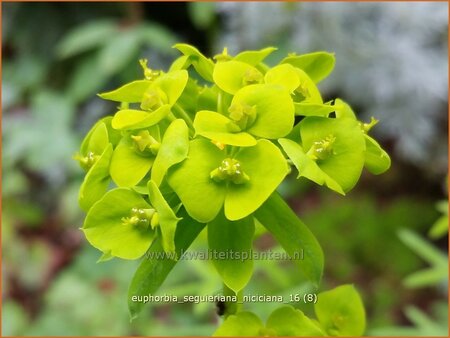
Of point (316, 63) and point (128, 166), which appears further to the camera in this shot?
point (316, 63)

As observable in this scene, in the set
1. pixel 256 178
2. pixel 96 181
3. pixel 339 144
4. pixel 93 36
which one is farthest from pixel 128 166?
pixel 93 36

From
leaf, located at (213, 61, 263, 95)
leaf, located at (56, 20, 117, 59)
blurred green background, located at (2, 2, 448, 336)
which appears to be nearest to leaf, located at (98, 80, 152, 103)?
leaf, located at (213, 61, 263, 95)

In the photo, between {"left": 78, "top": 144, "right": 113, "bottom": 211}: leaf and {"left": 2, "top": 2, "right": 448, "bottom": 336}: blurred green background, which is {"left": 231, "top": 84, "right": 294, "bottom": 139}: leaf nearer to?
{"left": 78, "top": 144, "right": 113, "bottom": 211}: leaf

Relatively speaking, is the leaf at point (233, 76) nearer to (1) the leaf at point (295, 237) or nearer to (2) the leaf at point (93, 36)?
(1) the leaf at point (295, 237)

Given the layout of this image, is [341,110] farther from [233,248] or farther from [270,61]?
[270,61]

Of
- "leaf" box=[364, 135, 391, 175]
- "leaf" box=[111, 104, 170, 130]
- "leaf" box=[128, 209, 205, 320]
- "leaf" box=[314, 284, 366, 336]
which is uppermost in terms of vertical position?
"leaf" box=[111, 104, 170, 130]

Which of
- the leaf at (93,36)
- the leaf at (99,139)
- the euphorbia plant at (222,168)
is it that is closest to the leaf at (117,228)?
the euphorbia plant at (222,168)

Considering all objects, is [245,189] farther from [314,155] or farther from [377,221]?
[377,221]
